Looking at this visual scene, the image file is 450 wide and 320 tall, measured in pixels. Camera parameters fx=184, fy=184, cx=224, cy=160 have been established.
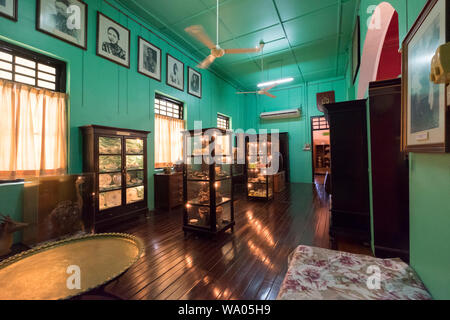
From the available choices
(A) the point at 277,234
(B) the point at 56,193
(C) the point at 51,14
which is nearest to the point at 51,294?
(B) the point at 56,193

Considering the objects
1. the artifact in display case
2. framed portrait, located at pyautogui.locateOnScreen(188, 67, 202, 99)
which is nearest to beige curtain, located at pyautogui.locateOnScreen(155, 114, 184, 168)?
framed portrait, located at pyautogui.locateOnScreen(188, 67, 202, 99)

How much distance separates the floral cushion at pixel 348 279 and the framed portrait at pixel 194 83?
229 inches

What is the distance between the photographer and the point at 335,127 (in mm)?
2812

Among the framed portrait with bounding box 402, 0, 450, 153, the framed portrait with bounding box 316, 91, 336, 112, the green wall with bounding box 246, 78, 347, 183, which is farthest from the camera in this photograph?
the green wall with bounding box 246, 78, 347, 183

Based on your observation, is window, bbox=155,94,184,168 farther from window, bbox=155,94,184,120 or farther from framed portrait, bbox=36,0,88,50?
framed portrait, bbox=36,0,88,50

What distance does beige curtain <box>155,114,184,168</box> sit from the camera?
16.6 ft

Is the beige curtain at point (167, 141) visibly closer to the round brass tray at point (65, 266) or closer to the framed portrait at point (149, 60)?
the framed portrait at point (149, 60)

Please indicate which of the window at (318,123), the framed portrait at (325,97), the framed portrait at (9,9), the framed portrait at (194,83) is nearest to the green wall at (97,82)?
the framed portrait at (9,9)

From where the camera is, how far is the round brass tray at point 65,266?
3.63 ft

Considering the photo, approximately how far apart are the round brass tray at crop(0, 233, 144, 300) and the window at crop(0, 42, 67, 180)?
224 centimetres
